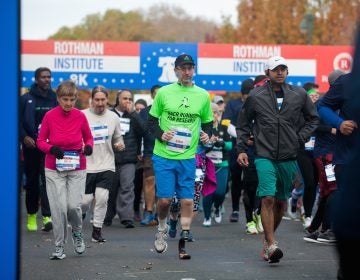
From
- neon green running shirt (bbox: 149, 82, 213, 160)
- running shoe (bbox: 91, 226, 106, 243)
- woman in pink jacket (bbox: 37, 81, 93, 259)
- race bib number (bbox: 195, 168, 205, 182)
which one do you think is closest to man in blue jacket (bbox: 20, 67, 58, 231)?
running shoe (bbox: 91, 226, 106, 243)

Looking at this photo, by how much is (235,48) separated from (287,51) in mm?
1378

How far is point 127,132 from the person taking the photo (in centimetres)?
1536

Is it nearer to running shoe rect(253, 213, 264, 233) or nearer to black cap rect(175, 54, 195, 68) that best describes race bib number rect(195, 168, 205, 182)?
running shoe rect(253, 213, 264, 233)

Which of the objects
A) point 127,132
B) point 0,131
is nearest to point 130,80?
point 127,132

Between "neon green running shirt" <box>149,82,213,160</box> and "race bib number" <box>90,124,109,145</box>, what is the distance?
2014 millimetres

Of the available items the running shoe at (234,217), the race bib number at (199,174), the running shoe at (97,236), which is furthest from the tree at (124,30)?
the running shoe at (97,236)

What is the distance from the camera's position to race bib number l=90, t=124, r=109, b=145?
12938 mm

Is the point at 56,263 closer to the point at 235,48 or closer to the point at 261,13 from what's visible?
the point at 235,48

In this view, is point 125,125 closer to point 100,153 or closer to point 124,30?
point 100,153

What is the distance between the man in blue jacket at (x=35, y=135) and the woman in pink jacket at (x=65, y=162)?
267 centimetres

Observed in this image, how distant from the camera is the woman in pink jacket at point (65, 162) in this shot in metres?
10.7

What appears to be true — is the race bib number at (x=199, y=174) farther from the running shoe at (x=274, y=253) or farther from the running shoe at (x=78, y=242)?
the running shoe at (x=274, y=253)

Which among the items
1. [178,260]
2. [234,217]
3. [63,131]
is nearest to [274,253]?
[178,260]

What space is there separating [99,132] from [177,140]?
2256 millimetres
